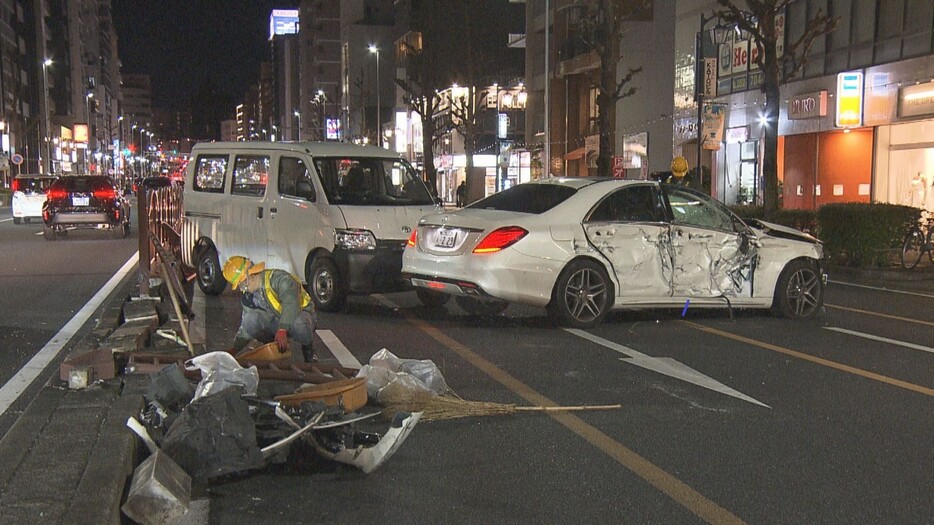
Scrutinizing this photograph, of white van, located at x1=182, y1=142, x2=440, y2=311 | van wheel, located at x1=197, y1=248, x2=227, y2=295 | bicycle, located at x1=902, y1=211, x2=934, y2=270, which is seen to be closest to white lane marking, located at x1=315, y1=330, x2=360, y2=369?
white van, located at x1=182, y1=142, x2=440, y2=311

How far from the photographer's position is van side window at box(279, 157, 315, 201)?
37.2 feet

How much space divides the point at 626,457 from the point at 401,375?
1850 millimetres

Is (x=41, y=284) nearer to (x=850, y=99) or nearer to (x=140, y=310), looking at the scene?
(x=140, y=310)

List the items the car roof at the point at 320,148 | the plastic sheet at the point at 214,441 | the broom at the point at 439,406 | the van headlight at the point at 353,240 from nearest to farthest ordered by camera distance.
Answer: the plastic sheet at the point at 214,441
the broom at the point at 439,406
the van headlight at the point at 353,240
the car roof at the point at 320,148

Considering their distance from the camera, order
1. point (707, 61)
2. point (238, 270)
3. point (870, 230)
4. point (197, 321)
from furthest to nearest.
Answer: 1. point (707, 61)
2. point (870, 230)
3. point (197, 321)
4. point (238, 270)

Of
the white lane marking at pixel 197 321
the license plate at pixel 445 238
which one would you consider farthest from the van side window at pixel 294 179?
the license plate at pixel 445 238

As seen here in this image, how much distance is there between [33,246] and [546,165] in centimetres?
2178

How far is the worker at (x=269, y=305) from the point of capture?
7512 mm

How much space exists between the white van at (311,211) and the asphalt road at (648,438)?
3.96ft

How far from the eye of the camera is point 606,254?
390 inches

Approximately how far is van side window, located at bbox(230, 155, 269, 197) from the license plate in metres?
3.20

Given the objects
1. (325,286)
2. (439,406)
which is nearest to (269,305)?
(439,406)

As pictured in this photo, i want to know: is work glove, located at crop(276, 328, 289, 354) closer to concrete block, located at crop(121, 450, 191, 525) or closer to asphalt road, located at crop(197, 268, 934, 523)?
asphalt road, located at crop(197, 268, 934, 523)

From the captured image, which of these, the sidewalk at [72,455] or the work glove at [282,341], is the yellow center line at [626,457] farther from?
the sidewalk at [72,455]
